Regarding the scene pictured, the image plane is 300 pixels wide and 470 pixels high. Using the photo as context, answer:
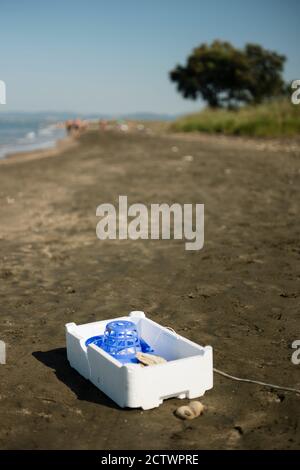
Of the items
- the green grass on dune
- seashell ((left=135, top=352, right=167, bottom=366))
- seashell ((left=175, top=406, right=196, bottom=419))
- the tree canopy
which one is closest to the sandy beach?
seashell ((left=175, top=406, right=196, bottom=419))

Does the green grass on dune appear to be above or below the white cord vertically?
above

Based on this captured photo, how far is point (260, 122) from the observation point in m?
23.9

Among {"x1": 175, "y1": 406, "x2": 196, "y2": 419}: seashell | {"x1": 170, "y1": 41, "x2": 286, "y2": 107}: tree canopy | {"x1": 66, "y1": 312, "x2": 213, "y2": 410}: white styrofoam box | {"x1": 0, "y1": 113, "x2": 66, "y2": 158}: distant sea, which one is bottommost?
{"x1": 175, "y1": 406, "x2": 196, "y2": 419}: seashell

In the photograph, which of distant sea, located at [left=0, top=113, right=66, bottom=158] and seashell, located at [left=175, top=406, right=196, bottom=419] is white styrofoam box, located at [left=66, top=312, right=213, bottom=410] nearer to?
seashell, located at [left=175, top=406, right=196, bottom=419]

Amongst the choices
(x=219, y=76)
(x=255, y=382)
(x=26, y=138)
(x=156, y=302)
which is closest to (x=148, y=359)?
(x=255, y=382)

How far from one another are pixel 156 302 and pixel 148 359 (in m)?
1.73

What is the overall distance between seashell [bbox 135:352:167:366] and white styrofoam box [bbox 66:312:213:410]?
15 centimetres

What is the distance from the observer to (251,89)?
5900cm

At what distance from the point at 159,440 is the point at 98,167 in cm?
1337

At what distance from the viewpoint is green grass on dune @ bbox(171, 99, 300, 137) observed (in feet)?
72.5

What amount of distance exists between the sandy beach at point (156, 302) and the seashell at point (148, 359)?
26cm

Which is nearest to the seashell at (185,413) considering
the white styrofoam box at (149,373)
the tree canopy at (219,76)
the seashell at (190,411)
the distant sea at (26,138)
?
the seashell at (190,411)

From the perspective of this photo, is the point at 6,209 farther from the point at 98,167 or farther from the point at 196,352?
the point at 196,352
